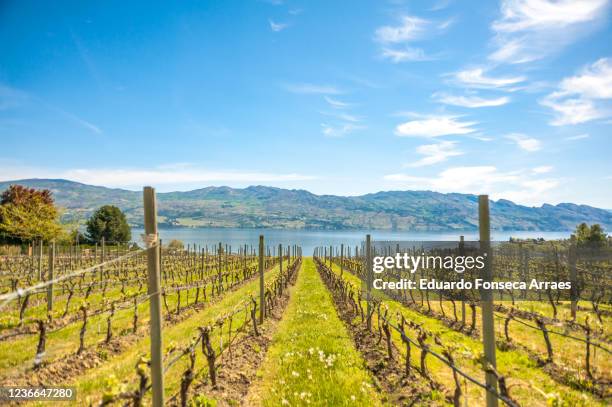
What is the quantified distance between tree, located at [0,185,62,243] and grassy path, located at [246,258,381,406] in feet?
172

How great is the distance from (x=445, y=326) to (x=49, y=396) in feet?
41.8

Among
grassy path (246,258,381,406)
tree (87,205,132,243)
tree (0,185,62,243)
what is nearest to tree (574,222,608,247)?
grassy path (246,258,381,406)

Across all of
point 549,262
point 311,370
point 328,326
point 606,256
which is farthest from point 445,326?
point 606,256

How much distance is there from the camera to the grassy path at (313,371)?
686 cm

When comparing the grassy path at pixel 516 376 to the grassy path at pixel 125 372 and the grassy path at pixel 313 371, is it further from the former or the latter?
the grassy path at pixel 125 372

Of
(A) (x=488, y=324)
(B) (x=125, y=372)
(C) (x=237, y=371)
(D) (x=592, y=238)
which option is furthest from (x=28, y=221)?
(D) (x=592, y=238)

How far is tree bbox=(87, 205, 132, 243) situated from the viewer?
70.2 m

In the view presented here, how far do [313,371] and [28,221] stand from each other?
5676 centimetres

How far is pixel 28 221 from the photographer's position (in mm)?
49969

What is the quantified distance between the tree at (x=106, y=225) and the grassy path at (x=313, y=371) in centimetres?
6882

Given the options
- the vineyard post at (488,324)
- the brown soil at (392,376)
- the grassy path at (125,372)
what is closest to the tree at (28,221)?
the grassy path at (125,372)

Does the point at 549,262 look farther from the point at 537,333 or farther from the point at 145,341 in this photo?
the point at 145,341

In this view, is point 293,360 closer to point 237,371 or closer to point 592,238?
point 237,371

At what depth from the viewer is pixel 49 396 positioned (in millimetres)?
7156
